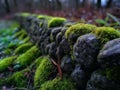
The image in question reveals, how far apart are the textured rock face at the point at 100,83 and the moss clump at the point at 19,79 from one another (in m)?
1.63

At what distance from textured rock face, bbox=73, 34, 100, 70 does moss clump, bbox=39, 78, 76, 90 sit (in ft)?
1.46

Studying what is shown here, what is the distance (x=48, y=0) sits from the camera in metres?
18.3

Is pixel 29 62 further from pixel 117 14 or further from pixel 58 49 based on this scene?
pixel 117 14

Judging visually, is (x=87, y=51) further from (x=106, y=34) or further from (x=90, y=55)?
(x=106, y=34)

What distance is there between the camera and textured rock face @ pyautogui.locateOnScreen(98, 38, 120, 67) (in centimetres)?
210

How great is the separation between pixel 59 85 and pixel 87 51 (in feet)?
2.76

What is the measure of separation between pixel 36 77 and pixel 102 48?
1667mm

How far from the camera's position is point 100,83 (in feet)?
7.86

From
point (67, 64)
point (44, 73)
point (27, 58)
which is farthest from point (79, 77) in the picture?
point (27, 58)

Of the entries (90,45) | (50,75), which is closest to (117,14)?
(50,75)

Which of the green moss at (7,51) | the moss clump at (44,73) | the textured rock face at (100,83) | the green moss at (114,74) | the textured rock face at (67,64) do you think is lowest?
the green moss at (7,51)

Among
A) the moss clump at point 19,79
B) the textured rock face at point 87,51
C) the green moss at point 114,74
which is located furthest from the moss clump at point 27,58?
the green moss at point 114,74

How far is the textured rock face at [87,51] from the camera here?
8.29 ft

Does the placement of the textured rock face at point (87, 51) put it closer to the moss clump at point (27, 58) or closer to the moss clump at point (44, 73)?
the moss clump at point (44, 73)
